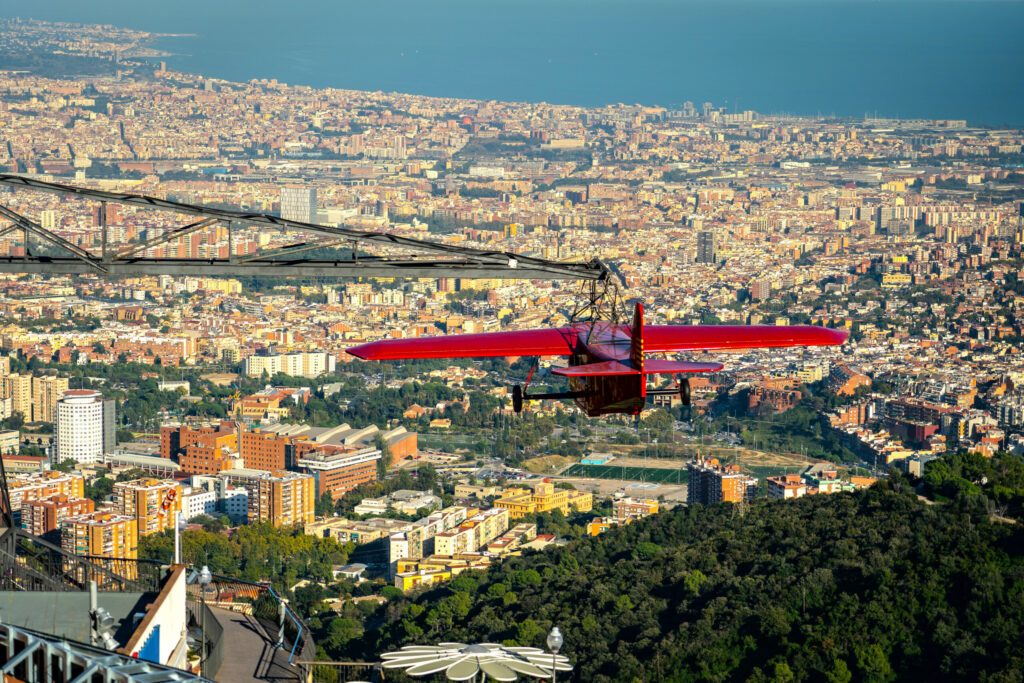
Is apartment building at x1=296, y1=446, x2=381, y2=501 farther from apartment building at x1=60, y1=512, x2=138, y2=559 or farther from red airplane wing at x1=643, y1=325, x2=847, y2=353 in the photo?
red airplane wing at x1=643, y1=325, x2=847, y2=353

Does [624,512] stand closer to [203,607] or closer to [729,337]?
[729,337]

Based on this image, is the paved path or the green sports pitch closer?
the paved path

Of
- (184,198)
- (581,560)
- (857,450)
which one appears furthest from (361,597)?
(184,198)

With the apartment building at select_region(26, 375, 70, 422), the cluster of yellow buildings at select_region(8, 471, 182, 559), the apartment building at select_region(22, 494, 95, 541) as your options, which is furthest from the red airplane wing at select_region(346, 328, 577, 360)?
the apartment building at select_region(26, 375, 70, 422)

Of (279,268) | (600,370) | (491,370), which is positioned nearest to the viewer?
(600,370)

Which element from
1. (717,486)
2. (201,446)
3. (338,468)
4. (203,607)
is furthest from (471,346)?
(201,446)

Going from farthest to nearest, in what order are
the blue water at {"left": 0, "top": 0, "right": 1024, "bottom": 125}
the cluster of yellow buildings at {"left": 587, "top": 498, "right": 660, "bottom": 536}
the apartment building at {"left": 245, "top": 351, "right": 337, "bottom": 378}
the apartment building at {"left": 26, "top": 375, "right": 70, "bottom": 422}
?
the blue water at {"left": 0, "top": 0, "right": 1024, "bottom": 125} → the apartment building at {"left": 245, "top": 351, "right": 337, "bottom": 378} → the apartment building at {"left": 26, "top": 375, "right": 70, "bottom": 422} → the cluster of yellow buildings at {"left": 587, "top": 498, "right": 660, "bottom": 536}

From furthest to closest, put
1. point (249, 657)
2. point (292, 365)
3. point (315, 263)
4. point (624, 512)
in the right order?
point (292, 365), point (624, 512), point (315, 263), point (249, 657)

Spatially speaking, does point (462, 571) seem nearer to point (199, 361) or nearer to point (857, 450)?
point (857, 450)
